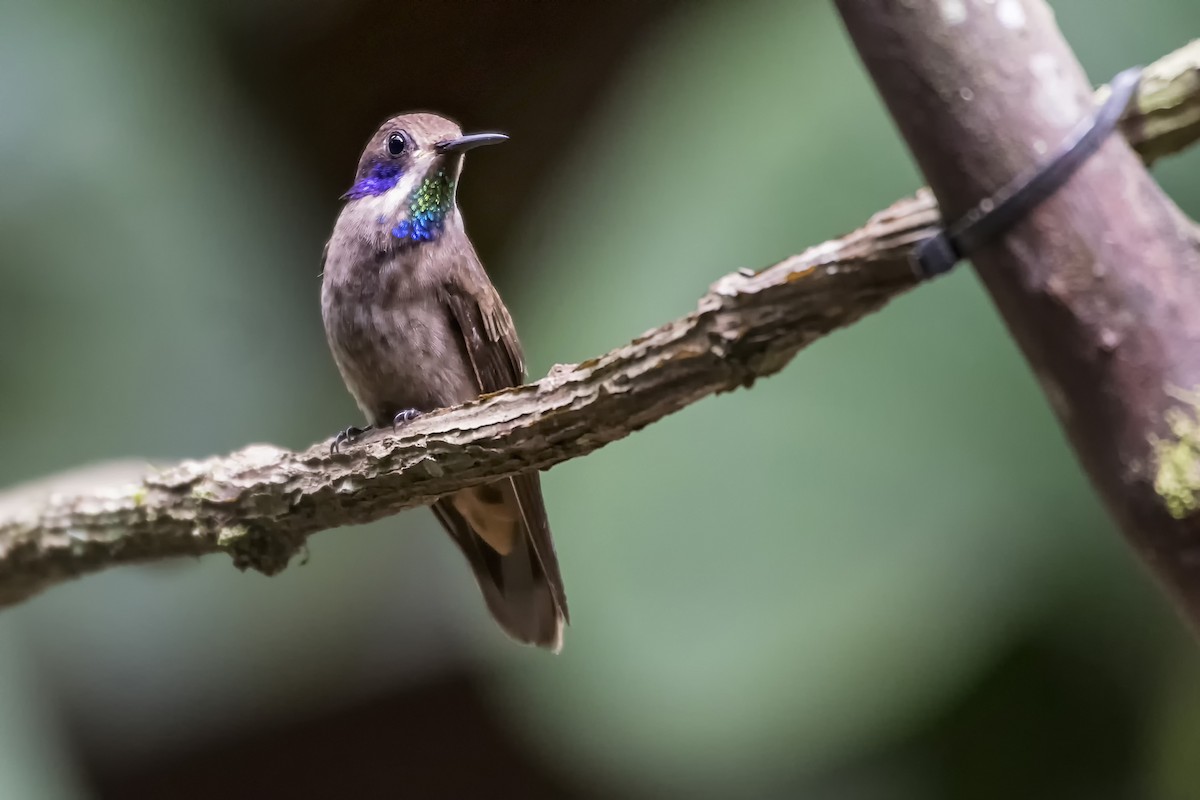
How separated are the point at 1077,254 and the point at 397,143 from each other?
4.22ft

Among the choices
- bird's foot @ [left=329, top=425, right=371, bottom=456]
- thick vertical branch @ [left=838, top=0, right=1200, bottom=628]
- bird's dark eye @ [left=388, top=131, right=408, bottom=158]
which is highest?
bird's dark eye @ [left=388, top=131, right=408, bottom=158]

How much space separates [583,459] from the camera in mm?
2711

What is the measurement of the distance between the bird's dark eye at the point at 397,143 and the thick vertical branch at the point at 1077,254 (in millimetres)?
1077

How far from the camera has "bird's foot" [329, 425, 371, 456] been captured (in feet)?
5.71

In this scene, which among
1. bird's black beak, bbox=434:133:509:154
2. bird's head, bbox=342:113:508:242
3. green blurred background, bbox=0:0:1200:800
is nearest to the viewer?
bird's black beak, bbox=434:133:509:154

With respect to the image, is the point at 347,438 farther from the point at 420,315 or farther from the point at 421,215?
the point at 421,215

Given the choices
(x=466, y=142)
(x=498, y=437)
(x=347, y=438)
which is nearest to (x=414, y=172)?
(x=466, y=142)

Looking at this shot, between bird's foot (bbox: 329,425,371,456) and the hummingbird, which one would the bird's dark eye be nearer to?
the hummingbird

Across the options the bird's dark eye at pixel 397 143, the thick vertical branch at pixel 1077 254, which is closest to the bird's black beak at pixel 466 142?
the bird's dark eye at pixel 397 143

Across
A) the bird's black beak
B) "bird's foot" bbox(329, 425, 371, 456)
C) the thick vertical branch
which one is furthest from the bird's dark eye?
the thick vertical branch

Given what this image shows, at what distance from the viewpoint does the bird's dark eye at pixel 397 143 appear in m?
→ 1.86

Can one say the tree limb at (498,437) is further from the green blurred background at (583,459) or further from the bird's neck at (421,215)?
the green blurred background at (583,459)

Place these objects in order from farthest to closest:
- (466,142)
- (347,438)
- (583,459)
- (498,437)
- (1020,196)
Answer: (583,459)
(347,438)
(466,142)
(498,437)
(1020,196)

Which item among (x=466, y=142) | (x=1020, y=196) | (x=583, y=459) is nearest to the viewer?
(x=1020, y=196)
